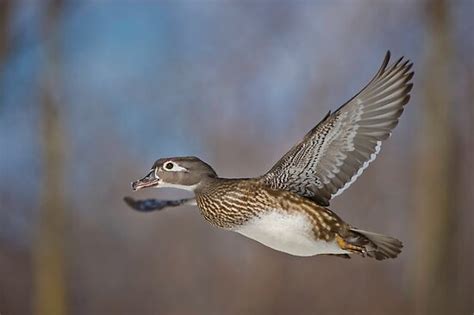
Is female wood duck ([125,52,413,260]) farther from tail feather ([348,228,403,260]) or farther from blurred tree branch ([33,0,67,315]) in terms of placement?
blurred tree branch ([33,0,67,315])

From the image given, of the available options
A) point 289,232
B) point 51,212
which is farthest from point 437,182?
point 289,232

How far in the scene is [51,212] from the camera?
4.36m

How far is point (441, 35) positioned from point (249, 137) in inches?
60.2

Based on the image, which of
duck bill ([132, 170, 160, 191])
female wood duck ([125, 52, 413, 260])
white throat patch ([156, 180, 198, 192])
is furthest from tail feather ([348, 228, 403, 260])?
duck bill ([132, 170, 160, 191])

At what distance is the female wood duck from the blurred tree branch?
2977 millimetres

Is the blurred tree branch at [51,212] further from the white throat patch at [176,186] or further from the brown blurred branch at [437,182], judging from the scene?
the white throat patch at [176,186]

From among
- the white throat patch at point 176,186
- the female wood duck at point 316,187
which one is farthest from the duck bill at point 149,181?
the female wood duck at point 316,187

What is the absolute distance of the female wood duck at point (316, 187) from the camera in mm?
1393

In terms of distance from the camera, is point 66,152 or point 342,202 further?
point 66,152

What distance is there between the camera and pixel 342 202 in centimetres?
386

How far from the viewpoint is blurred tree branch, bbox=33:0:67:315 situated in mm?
4379

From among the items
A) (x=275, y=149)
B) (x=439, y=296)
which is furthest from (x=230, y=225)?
(x=439, y=296)

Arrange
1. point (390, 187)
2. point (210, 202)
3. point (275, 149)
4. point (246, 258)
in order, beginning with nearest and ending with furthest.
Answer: point (210, 202) → point (275, 149) → point (390, 187) → point (246, 258)

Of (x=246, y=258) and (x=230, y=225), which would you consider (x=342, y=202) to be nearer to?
(x=246, y=258)
